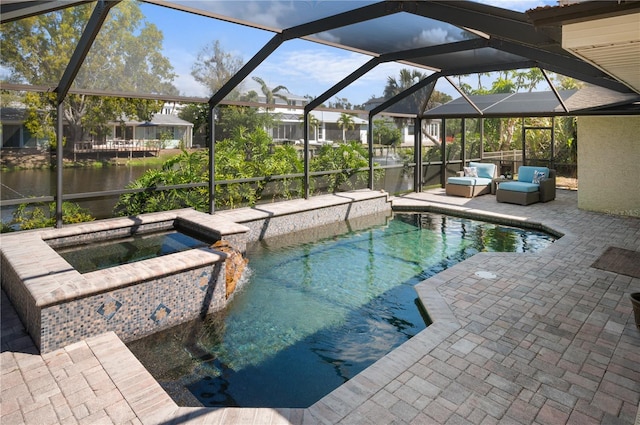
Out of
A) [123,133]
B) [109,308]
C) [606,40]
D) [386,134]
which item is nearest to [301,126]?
[386,134]

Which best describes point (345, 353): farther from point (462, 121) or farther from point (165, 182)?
point (462, 121)

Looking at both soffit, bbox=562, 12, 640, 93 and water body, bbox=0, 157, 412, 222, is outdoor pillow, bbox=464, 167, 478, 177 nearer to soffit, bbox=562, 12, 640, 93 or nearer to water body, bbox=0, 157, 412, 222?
water body, bbox=0, 157, 412, 222

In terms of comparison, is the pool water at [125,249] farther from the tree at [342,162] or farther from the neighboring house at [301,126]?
Answer: the tree at [342,162]

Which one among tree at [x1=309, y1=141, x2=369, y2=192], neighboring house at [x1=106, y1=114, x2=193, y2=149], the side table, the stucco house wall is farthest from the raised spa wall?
the side table

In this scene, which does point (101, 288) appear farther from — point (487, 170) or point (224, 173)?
point (487, 170)

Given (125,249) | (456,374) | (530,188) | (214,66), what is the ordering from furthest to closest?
(530,188)
(214,66)
(125,249)
(456,374)

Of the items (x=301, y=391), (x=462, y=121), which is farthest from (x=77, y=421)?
(x=462, y=121)

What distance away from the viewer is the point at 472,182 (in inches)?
562

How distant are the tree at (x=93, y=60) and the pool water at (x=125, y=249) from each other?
6.98ft

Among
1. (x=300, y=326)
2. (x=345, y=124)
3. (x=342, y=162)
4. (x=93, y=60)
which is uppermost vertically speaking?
(x=93, y=60)

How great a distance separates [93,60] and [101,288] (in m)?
4.32

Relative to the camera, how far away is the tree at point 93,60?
6094 mm

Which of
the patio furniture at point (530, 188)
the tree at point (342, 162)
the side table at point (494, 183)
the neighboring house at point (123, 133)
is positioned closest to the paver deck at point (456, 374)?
the neighboring house at point (123, 133)

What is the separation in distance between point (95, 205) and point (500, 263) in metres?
7.75
